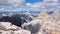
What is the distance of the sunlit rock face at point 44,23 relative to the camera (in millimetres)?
1564

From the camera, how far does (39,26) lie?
1.59 meters

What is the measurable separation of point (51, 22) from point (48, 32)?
5.5 inches

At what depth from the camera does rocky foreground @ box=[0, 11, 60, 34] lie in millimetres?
1557

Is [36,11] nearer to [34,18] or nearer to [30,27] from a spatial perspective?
[34,18]

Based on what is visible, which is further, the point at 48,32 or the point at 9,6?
the point at 9,6

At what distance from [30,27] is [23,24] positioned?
101mm

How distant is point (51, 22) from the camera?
159cm

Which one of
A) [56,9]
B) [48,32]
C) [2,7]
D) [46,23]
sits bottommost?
[48,32]

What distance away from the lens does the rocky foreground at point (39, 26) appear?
1.56 metres

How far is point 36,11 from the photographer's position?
161 centimetres

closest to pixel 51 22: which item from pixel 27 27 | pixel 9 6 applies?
pixel 27 27

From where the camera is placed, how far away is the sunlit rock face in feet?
5.13

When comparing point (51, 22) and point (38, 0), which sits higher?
point (38, 0)

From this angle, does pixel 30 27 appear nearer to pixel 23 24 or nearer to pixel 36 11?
pixel 23 24
